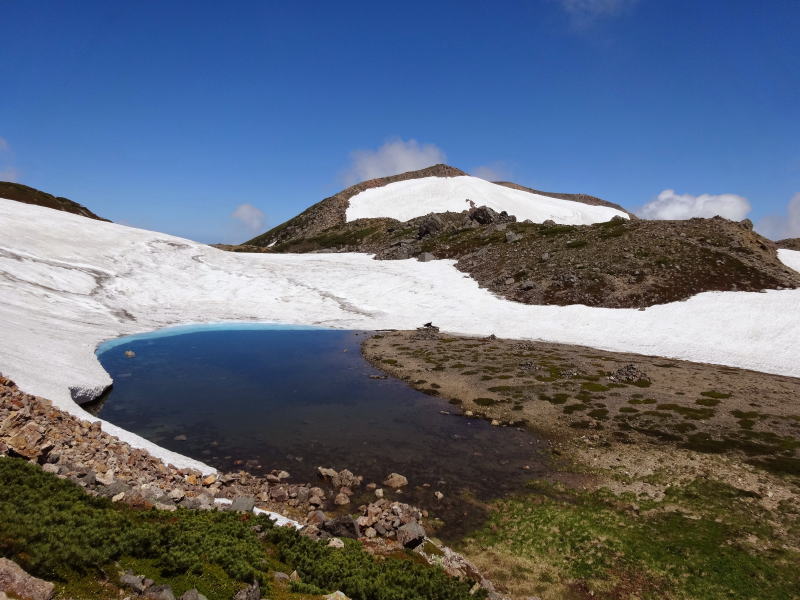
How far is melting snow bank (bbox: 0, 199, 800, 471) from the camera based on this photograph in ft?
119

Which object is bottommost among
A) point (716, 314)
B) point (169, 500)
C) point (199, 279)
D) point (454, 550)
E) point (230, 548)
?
point (454, 550)

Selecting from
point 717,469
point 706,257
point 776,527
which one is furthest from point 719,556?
point 706,257

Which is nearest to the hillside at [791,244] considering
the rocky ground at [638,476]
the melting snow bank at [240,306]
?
the melting snow bank at [240,306]

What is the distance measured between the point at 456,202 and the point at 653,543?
14431 cm

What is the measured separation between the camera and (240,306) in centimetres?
6969

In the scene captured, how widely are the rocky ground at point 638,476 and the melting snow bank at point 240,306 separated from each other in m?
10.9

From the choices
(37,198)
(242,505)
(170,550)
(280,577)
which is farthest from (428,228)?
(37,198)

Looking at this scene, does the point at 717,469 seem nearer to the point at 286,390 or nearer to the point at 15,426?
the point at 286,390

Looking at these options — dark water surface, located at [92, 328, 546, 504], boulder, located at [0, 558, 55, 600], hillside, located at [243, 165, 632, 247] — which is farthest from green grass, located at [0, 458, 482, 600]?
hillside, located at [243, 165, 632, 247]

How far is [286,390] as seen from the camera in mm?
37594

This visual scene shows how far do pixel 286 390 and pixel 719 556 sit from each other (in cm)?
3082

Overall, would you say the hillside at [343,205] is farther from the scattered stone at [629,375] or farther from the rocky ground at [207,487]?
the rocky ground at [207,487]

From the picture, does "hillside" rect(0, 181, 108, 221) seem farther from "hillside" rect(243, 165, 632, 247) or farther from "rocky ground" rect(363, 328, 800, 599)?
"rocky ground" rect(363, 328, 800, 599)

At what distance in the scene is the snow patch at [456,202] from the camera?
15462cm
